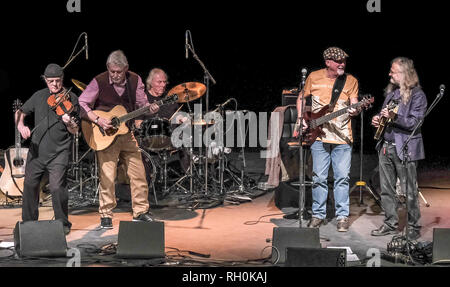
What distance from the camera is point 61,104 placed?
6.20 m

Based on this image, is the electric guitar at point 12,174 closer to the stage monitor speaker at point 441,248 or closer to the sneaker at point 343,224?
the sneaker at point 343,224

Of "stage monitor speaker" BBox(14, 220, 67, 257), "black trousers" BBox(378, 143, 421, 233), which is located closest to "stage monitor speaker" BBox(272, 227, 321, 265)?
"black trousers" BBox(378, 143, 421, 233)

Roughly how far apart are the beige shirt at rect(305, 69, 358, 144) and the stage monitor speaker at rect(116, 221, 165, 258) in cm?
228

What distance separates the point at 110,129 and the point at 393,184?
10.3 ft

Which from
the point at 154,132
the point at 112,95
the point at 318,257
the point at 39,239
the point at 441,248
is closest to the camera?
the point at 318,257

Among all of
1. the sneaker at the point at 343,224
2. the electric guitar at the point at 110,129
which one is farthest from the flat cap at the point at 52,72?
the sneaker at the point at 343,224

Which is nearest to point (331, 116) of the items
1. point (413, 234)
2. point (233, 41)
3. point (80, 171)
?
point (413, 234)

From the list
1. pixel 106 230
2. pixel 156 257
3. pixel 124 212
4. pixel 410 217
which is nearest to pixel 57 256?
pixel 156 257

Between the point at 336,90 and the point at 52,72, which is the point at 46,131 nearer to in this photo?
the point at 52,72

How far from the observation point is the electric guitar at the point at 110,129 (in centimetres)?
664

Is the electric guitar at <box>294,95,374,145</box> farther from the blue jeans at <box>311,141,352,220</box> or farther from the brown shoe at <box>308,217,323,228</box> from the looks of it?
the brown shoe at <box>308,217,323,228</box>

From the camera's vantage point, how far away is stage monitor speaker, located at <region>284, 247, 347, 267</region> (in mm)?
4613

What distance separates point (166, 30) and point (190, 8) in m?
0.97

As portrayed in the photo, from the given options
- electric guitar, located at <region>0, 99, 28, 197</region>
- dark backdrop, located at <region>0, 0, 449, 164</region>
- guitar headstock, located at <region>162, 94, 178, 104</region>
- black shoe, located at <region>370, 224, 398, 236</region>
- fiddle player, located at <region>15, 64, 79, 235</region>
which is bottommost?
black shoe, located at <region>370, 224, 398, 236</region>
